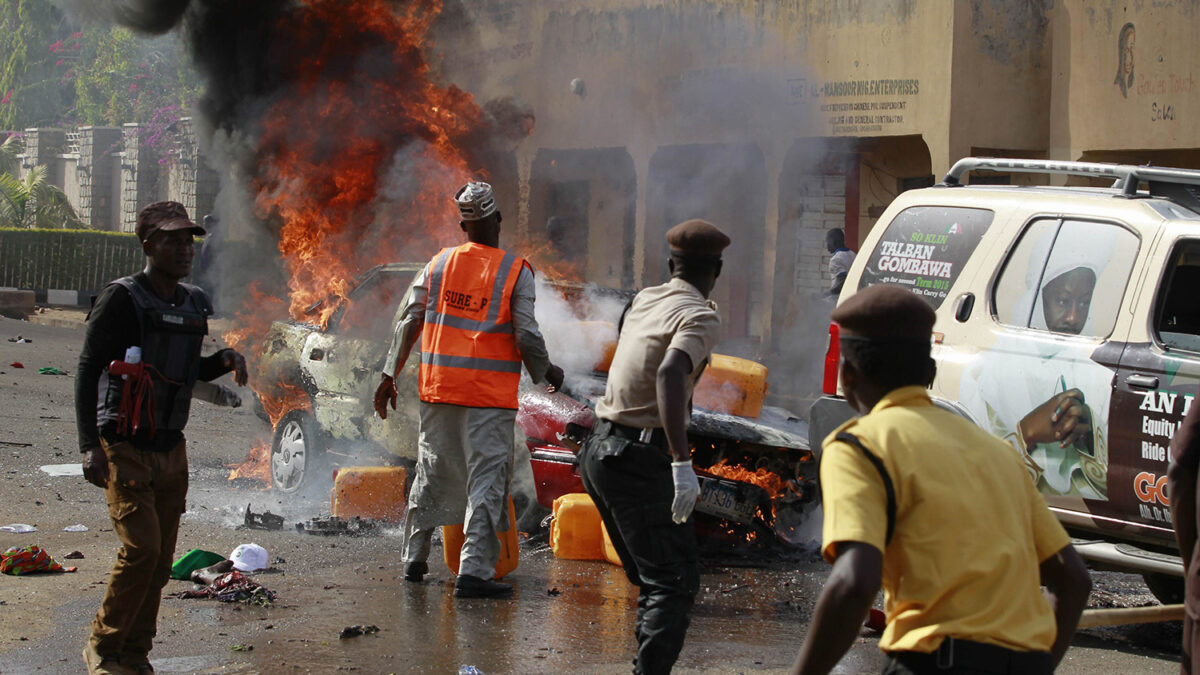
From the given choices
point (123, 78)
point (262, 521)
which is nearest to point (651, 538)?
point (262, 521)

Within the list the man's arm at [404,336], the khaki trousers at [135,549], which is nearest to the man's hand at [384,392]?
the man's arm at [404,336]

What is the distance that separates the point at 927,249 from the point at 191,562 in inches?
161

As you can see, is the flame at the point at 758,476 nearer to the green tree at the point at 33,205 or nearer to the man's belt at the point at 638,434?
the man's belt at the point at 638,434

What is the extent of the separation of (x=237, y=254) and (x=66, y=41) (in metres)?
30.5

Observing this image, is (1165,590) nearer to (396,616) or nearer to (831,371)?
(831,371)

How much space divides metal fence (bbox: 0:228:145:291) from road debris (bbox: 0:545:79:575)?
2055cm

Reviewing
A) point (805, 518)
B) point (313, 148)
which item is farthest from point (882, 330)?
point (313, 148)

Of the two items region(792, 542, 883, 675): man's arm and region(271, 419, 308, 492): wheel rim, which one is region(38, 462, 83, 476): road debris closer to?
region(271, 419, 308, 492): wheel rim

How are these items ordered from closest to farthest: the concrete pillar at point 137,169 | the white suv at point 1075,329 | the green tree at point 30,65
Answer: the white suv at point 1075,329 → the concrete pillar at point 137,169 → the green tree at point 30,65

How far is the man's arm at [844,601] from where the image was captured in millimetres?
2311

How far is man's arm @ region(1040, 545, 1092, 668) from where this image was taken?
2.59m

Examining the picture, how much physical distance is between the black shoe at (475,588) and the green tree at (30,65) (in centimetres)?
4560

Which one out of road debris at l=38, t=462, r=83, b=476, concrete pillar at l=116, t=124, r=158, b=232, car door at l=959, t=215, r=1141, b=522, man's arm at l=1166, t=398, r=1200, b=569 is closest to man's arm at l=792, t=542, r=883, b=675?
man's arm at l=1166, t=398, r=1200, b=569

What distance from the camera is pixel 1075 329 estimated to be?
234 inches
